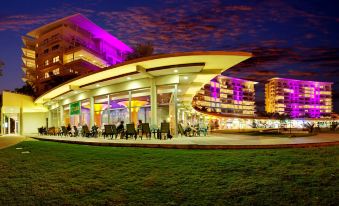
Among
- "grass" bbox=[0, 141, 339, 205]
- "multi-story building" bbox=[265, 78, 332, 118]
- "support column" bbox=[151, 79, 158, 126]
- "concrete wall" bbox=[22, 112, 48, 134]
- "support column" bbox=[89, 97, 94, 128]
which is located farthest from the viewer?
"multi-story building" bbox=[265, 78, 332, 118]

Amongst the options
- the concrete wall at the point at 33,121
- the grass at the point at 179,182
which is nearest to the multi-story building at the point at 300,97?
the concrete wall at the point at 33,121

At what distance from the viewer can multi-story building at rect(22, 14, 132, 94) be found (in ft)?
A: 195

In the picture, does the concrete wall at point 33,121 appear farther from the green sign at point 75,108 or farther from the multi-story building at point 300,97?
the multi-story building at point 300,97

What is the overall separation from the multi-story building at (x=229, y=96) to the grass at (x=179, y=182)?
107 meters

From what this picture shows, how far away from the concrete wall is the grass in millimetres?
34030

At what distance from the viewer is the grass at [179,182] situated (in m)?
3.73

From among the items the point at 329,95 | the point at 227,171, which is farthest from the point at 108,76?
the point at 329,95

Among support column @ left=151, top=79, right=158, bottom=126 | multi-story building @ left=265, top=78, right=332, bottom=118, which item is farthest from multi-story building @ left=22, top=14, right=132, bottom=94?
multi-story building @ left=265, top=78, right=332, bottom=118

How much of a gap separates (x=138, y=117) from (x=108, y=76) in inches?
126

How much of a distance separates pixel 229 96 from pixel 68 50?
288 ft

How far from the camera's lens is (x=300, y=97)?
159 m

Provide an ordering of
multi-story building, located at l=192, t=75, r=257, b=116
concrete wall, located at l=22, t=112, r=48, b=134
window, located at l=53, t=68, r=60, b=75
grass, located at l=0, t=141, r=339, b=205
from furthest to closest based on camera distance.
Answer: multi-story building, located at l=192, t=75, r=257, b=116, window, located at l=53, t=68, r=60, b=75, concrete wall, located at l=22, t=112, r=48, b=134, grass, located at l=0, t=141, r=339, b=205

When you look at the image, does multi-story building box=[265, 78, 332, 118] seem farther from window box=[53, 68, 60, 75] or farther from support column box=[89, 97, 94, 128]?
support column box=[89, 97, 94, 128]

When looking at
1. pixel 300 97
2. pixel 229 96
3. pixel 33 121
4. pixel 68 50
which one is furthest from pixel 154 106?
pixel 300 97
